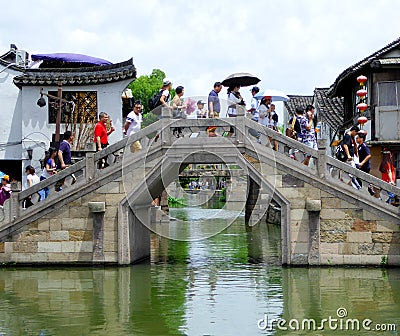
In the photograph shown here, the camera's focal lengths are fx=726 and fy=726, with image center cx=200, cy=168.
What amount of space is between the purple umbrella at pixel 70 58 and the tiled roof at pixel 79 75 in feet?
6.15

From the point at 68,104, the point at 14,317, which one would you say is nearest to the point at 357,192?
the point at 14,317

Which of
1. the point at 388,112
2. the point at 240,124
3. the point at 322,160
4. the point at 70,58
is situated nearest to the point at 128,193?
the point at 240,124

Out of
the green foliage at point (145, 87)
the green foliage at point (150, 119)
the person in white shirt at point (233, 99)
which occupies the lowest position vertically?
the green foliage at point (150, 119)

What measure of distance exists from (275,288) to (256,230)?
49.4ft

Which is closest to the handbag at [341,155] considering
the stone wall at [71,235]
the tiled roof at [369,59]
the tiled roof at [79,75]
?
the stone wall at [71,235]

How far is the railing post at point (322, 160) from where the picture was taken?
1513 cm

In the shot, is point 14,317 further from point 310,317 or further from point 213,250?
point 213,250

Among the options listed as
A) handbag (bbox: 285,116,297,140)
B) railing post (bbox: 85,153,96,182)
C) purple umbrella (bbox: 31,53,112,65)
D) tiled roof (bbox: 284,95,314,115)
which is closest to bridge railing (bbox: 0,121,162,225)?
railing post (bbox: 85,153,96,182)

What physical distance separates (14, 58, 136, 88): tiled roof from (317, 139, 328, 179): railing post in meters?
10.3

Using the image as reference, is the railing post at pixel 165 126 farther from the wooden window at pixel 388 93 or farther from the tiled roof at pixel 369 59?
the wooden window at pixel 388 93

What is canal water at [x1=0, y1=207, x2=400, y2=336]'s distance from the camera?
10.3 meters

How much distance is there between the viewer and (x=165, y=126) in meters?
15.7

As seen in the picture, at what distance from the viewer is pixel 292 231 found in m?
15.4

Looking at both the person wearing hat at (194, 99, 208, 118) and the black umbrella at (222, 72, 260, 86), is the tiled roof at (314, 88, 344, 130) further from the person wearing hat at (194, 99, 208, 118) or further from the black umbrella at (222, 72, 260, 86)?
the person wearing hat at (194, 99, 208, 118)
